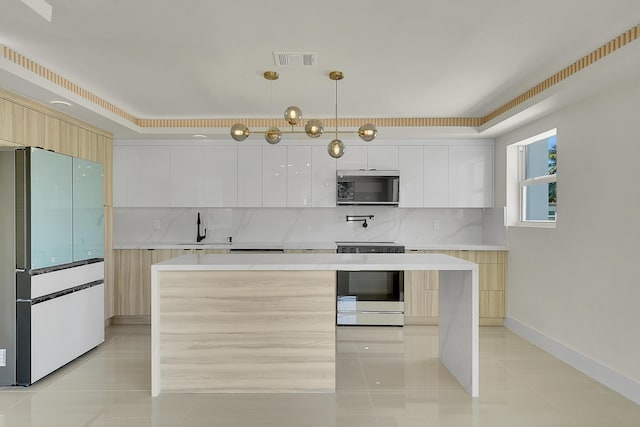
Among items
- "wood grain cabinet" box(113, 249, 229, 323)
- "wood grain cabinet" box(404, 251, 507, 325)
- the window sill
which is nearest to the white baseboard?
"wood grain cabinet" box(404, 251, 507, 325)

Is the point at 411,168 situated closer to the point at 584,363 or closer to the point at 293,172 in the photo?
the point at 293,172

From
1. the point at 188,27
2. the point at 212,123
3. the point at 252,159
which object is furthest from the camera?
the point at 252,159

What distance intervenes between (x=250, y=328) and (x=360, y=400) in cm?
88

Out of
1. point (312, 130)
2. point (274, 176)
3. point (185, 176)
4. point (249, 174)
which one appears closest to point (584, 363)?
point (312, 130)

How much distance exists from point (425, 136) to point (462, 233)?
56.3 inches

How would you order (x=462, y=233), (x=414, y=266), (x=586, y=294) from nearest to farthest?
(x=414, y=266), (x=586, y=294), (x=462, y=233)

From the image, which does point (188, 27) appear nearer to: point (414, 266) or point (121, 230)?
point (414, 266)

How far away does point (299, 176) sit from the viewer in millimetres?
5383

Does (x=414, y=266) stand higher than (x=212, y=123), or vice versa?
(x=212, y=123)

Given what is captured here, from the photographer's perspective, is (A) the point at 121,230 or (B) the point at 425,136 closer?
(B) the point at 425,136

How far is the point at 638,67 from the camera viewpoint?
8.93ft

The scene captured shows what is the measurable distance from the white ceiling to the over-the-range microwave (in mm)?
1146

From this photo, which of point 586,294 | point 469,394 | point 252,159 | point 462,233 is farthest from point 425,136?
point 469,394

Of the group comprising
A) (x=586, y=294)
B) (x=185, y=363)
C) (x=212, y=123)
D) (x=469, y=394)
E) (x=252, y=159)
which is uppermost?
(x=212, y=123)
